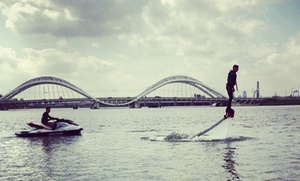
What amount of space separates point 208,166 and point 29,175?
26.7 feet

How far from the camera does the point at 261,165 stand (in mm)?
20391

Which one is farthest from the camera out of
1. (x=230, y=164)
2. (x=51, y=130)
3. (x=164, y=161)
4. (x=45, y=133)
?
(x=45, y=133)

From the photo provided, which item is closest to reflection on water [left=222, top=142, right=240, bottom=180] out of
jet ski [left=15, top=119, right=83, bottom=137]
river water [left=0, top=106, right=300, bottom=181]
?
river water [left=0, top=106, right=300, bottom=181]

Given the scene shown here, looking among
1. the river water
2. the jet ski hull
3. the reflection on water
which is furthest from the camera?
the jet ski hull

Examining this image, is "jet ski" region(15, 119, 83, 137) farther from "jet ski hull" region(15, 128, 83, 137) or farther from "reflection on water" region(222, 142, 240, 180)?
"reflection on water" region(222, 142, 240, 180)

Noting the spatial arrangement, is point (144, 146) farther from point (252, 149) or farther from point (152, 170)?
point (152, 170)

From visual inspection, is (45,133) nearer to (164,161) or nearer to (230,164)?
(164,161)

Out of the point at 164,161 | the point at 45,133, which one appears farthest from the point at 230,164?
the point at 45,133

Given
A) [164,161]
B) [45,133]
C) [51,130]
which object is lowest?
[164,161]

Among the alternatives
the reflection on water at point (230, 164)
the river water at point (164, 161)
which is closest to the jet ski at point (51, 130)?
the river water at point (164, 161)

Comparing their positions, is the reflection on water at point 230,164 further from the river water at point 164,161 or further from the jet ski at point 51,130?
the jet ski at point 51,130

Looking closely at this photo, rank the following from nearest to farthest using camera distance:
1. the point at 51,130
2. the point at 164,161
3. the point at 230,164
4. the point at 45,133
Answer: the point at 230,164
the point at 164,161
the point at 51,130
the point at 45,133

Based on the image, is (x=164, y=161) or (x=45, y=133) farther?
(x=45, y=133)

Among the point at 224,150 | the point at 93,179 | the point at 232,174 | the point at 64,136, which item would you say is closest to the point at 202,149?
the point at 224,150
